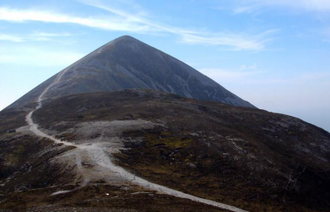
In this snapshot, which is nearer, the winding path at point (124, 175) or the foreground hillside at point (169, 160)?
the foreground hillside at point (169, 160)

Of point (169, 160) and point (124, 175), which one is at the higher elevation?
point (169, 160)

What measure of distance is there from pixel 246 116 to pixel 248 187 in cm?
6153

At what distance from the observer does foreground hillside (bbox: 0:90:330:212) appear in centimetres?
4969

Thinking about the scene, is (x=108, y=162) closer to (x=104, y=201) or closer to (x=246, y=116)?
(x=104, y=201)

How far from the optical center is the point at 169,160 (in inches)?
2933

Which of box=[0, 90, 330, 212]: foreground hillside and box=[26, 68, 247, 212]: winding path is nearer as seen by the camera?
box=[0, 90, 330, 212]: foreground hillside

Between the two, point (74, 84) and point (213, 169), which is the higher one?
point (74, 84)

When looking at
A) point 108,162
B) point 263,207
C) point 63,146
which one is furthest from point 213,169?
point 63,146

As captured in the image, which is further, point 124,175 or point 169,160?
point 169,160

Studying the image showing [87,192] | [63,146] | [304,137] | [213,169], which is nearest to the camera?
[87,192]

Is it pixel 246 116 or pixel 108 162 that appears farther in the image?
pixel 246 116

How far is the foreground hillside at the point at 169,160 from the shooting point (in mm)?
49688

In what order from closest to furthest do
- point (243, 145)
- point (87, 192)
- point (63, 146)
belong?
point (87, 192), point (63, 146), point (243, 145)

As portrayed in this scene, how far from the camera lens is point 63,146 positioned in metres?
75.9
